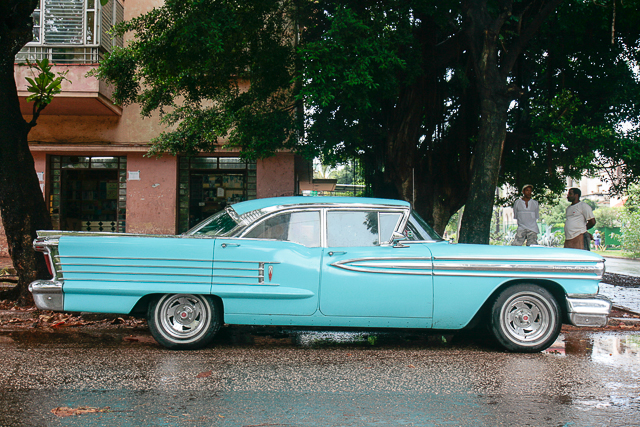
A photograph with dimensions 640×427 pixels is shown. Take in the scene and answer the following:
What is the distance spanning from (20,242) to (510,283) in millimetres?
6567

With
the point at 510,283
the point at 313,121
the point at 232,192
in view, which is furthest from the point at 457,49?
the point at 510,283

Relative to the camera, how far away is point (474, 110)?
509 inches

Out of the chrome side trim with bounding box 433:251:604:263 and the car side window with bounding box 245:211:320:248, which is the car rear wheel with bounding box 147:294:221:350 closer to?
the car side window with bounding box 245:211:320:248

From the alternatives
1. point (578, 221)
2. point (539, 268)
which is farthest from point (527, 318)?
point (578, 221)

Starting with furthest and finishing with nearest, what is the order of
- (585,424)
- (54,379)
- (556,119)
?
(556,119)
(54,379)
(585,424)

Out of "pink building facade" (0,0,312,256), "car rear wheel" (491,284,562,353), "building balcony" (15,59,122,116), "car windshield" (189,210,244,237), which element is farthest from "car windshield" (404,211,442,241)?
"building balcony" (15,59,122,116)

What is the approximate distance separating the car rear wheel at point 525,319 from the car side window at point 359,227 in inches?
50.6

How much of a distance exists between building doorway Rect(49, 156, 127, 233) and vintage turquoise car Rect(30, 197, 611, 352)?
974 centimetres

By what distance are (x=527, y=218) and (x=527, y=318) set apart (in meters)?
4.49

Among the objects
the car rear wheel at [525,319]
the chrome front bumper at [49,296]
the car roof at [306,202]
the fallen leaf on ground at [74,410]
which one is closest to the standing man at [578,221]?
the car rear wheel at [525,319]

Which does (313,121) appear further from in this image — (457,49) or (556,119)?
(556,119)

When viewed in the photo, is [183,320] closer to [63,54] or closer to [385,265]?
[385,265]

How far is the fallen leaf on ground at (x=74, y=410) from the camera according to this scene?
319 centimetres

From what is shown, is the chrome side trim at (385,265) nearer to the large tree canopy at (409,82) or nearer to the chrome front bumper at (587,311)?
the chrome front bumper at (587,311)
